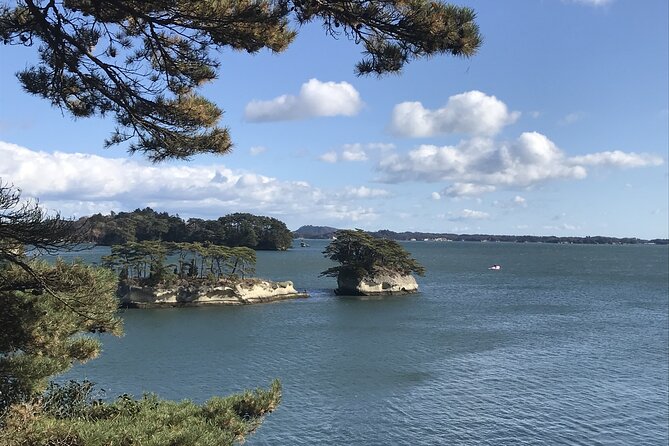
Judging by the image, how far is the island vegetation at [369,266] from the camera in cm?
5616

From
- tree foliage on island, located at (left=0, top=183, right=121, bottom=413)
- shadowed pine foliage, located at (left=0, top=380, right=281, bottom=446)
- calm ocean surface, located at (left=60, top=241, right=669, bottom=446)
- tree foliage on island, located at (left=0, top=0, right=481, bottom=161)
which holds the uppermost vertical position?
tree foliage on island, located at (left=0, top=0, right=481, bottom=161)

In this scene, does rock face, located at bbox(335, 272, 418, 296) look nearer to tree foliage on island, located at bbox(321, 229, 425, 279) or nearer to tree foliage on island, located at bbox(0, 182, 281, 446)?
tree foliage on island, located at bbox(321, 229, 425, 279)

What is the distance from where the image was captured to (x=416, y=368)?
1048 inches

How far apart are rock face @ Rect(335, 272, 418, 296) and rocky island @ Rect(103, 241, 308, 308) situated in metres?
7.48

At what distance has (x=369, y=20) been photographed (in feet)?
24.4

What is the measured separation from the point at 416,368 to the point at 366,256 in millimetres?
31605

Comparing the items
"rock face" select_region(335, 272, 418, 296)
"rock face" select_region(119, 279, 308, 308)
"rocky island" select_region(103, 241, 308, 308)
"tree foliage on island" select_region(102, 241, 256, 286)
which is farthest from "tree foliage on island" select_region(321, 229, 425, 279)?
"tree foliage on island" select_region(102, 241, 256, 286)

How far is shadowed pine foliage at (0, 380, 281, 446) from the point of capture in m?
6.48

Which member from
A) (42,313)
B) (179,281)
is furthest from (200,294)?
(42,313)


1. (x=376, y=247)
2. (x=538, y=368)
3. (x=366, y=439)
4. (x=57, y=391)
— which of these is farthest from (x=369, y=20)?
(x=376, y=247)

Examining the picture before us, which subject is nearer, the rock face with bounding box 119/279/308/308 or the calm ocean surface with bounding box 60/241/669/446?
the calm ocean surface with bounding box 60/241/669/446

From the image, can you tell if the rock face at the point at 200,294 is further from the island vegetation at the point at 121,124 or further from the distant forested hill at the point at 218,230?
the distant forested hill at the point at 218,230

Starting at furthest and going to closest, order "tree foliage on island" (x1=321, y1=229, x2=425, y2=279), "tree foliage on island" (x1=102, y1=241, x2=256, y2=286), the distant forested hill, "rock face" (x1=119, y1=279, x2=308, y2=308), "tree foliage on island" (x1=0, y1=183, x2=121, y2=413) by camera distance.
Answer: the distant forested hill
"tree foliage on island" (x1=321, y1=229, x2=425, y2=279)
"tree foliage on island" (x1=102, y1=241, x2=256, y2=286)
"rock face" (x1=119, y1=279, x2=308, y2=308)
"tree foliage on island" (x1=0, y1=183, x2=121, y2=413)

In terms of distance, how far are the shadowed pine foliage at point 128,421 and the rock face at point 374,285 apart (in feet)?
148
